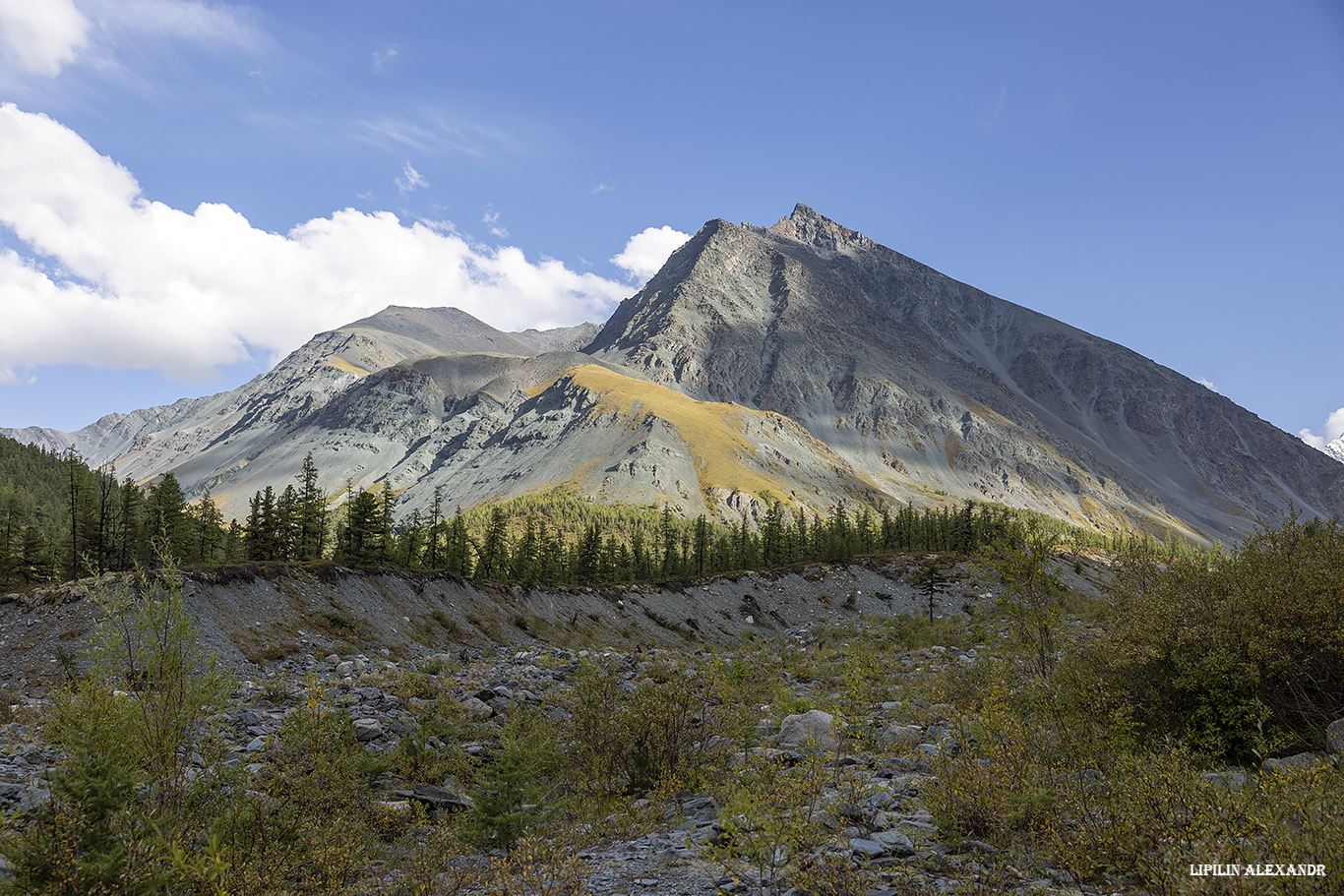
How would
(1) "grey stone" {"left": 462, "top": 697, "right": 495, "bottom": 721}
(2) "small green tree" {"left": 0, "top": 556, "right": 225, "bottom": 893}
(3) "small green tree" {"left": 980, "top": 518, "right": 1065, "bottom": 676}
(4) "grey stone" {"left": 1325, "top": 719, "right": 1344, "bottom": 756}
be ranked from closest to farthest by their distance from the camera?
(2) "small green tree" {"left": 0, "top": 556, "right": 225, "bottom": 893}
(4) "grey stone" {"left": 1325, "top": 719, "right": 1344, "bottom": 756}
(3) "small green tree" {"left": 980, "top": 518, "right": 1065, "bottom": 676}
(1) "grey stone" {"left": 462, "top": 697, "right": 495, "bottom": 721}

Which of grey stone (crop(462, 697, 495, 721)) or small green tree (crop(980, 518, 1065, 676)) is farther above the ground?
small green tree (crop(980, 518, 1065, 676))

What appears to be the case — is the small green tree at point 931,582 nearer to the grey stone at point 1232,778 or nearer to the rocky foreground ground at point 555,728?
the rocky foreground ground at point 555,728

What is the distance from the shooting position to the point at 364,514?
2445 inches

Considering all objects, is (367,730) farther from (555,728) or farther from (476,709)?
(555,728)

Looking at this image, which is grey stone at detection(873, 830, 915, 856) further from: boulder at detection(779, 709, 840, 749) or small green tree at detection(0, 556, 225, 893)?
small green tree at detection(0, 556, 225, 893)

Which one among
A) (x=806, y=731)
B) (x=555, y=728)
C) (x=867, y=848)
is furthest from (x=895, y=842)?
(x=555, y=728)

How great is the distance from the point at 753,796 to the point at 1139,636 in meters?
10.2

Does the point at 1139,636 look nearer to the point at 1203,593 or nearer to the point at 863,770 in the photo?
the point at 1203,593

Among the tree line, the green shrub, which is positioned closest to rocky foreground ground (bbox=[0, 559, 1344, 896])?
the green shrub

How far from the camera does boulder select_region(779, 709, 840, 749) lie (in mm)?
14703

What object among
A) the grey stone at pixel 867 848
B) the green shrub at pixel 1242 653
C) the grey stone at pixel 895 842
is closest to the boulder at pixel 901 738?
the green shrub at pixel 1242 653

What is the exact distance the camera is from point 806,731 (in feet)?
50.0

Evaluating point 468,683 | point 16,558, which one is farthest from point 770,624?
point 16,558

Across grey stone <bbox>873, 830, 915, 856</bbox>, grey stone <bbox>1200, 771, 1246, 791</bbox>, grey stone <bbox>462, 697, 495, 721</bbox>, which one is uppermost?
grey stone <bbox>1200, 771, 1246, 791</bbox>
